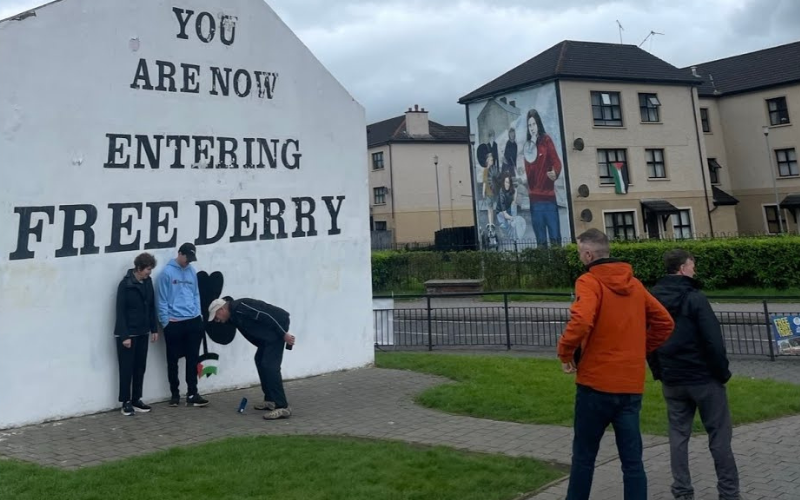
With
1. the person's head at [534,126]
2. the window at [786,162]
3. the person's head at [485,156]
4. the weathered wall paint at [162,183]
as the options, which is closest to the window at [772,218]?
→ the window at [786,162]

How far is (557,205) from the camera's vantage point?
1217 inches

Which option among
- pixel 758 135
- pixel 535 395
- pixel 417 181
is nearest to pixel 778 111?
pixel 758 135

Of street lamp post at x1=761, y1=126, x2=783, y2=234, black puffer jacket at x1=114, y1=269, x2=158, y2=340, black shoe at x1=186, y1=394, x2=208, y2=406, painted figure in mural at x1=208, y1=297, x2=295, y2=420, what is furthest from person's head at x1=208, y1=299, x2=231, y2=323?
street lamp post at x1=761, y1=126, x2=783, y2=234

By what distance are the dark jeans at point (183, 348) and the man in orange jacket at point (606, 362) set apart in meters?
5.52

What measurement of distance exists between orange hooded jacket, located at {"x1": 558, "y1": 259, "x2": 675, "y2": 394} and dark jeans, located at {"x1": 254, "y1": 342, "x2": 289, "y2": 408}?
4280mm

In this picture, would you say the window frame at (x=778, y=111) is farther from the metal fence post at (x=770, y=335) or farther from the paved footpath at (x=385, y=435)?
the paved footpath at (x=385, y=435)

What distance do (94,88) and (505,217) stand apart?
2716cm

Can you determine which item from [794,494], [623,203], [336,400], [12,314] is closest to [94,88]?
[12,314]

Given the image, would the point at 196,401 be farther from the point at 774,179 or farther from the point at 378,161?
the point at 378,161

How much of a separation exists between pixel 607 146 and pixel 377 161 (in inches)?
809

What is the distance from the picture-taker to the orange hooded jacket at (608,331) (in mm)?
4004

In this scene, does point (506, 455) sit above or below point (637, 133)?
below

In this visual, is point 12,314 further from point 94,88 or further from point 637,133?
point 637,133

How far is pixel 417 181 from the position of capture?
47.4 metres
